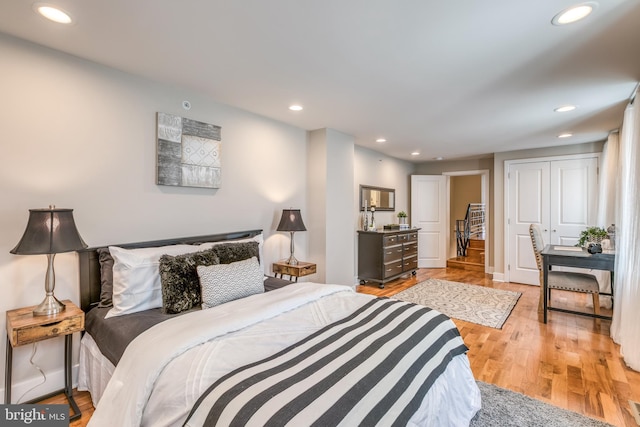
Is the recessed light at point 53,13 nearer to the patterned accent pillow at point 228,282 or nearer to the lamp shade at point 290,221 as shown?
the patterned accent pillow at point 228,282

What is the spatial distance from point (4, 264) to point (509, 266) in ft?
21.9

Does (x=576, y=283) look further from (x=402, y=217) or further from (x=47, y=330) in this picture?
(x=47, y=330)

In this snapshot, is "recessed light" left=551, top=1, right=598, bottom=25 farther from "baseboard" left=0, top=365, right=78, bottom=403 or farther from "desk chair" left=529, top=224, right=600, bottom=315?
"baseboard" left=0, top=365, right=78, bottom=403

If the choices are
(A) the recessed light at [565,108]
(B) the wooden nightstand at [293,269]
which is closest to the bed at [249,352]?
(B) the wooden nightstand at [293,269]

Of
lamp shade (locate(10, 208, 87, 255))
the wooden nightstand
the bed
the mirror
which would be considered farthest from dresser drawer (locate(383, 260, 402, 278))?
lamp shade (locate(10, 208, 87, 255))

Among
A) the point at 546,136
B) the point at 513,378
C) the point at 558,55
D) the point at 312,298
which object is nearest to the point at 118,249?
the point at 312,298

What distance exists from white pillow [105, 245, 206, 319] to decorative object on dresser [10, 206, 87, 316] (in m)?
0.27

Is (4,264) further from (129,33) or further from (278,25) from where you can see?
(278,25)

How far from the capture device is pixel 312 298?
2189 mm

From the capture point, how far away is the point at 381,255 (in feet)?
16.3

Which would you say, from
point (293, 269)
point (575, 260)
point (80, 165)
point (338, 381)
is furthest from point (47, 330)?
point (575, 260)

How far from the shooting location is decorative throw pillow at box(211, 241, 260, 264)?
8.14 ft

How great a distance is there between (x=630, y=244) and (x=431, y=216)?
421cm

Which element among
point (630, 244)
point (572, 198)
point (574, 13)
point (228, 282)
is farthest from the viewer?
point (572, 198)
